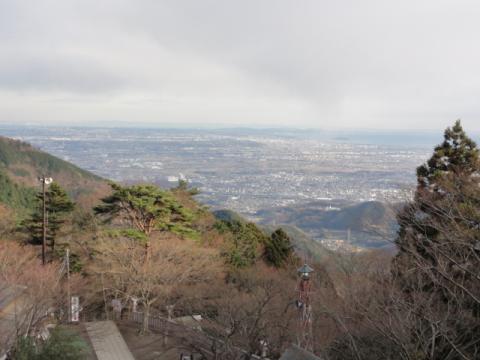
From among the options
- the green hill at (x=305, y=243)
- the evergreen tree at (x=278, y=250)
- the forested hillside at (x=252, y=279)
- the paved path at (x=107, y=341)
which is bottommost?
the green hill at (x=305, y=243)

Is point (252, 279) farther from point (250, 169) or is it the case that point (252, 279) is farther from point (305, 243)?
point (250, 169)

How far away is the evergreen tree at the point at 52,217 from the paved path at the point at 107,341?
6215 mm

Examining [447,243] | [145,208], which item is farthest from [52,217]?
[447,243]

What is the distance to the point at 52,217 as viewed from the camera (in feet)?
71.7

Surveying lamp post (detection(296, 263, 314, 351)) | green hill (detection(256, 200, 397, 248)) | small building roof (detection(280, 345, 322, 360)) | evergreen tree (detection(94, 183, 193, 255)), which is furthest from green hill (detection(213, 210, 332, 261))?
small building roof (detection(280, 345, 322, 360))

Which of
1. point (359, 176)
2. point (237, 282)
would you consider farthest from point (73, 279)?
point (359, 176)

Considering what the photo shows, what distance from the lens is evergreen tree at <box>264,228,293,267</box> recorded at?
22828mm

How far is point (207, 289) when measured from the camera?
16984mm

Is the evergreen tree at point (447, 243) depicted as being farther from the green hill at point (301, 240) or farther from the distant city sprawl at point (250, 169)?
the distant city sprawl at point (250, 169)

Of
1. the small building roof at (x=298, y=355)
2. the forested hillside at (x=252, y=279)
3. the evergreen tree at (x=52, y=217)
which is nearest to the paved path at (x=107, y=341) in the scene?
the forested hillside at (x=252, y=279)

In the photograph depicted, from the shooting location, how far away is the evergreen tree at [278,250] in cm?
2283

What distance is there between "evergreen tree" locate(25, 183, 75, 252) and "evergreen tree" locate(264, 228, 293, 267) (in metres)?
9.84

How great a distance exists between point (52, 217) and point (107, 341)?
Answer: 8.56 meters

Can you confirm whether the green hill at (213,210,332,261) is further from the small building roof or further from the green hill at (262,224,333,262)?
the small building roof
